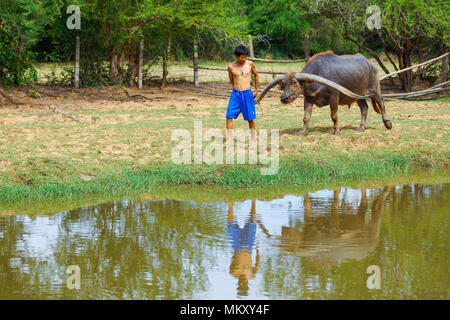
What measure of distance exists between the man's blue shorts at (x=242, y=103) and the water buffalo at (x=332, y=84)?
0.54m

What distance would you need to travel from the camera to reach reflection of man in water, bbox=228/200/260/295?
4.99 metres

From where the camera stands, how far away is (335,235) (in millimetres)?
6188

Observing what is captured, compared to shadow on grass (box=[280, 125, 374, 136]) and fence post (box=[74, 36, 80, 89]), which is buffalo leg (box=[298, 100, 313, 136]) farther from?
fence post (box=[74, 36, 80, 89])

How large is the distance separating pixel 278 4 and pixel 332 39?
3.74 m

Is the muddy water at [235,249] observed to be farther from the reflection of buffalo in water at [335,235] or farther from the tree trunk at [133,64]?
the tree trunk at [133,64]

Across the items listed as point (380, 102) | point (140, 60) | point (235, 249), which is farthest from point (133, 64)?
point (235, 249)

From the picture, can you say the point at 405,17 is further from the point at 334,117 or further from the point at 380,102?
the point at 334,117

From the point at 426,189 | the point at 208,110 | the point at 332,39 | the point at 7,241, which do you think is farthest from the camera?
the point at 332,39

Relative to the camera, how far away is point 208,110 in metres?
14.6

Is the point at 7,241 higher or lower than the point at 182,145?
lower

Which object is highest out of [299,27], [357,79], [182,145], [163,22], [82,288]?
[299,27]

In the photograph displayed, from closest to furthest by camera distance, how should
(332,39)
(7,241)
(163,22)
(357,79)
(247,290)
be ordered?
(247,290) → (7,241) → (357,79) → (163,22) → (332,39)
